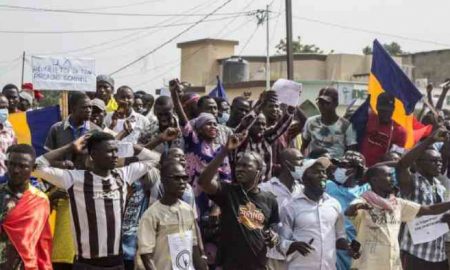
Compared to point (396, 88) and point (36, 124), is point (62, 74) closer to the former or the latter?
point (36, 124)

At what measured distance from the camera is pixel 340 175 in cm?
666

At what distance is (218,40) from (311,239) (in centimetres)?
2652

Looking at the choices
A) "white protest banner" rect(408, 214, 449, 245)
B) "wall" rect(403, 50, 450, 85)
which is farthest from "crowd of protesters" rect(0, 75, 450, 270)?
"wall" rect(403, 50, 450, 85)

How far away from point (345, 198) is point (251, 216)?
1.39 metres

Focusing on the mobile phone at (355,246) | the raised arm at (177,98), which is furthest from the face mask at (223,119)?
the mobile phone at (355,246)

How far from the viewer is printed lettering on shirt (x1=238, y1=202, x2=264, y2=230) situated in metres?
5.45

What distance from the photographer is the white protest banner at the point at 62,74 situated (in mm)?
8984

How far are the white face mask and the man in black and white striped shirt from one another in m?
2.27

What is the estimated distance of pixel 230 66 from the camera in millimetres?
28750

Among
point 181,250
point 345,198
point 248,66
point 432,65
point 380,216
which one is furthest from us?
point 432,65

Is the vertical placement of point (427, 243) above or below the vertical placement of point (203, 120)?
below

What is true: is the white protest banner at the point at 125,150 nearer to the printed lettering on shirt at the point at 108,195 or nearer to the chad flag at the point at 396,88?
the printed lettering on shirt at the point at 108,195

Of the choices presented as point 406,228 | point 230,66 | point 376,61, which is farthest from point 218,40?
point 406,228

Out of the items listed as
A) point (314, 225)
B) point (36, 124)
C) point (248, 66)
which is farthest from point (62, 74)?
point (248, 66)
